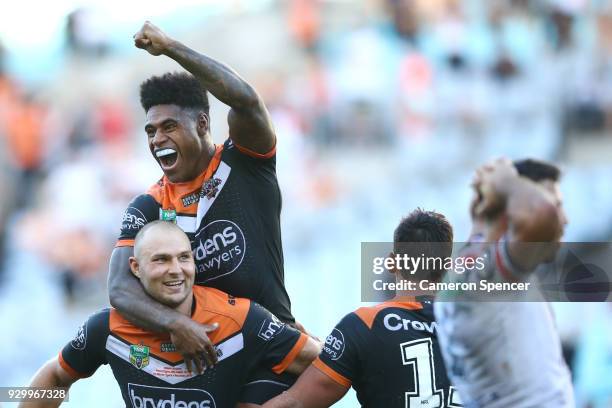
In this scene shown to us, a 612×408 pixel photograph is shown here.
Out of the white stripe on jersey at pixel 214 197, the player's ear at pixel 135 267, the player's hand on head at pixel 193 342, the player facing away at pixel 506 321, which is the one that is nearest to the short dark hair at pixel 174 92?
the white stripe on jersey at pixel 214 197

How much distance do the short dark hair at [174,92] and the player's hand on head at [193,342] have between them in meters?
1.17

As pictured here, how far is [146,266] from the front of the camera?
536cm

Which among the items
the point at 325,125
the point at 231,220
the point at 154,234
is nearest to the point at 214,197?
the point at 231,220

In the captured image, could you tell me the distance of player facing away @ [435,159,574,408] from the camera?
159 inches

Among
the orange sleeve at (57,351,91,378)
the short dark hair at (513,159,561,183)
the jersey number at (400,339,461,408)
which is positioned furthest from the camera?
the orange sleeve at (57,351,91,378)

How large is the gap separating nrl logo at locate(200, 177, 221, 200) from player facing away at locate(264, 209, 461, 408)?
973 mm

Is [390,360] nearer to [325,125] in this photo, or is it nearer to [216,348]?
[216,348]

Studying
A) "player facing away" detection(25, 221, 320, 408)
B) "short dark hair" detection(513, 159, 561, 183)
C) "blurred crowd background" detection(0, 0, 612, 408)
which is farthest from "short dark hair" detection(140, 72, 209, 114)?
"blurred crowd background" detection(0, 0, 612, 408)

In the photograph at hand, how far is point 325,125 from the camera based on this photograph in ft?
42.0

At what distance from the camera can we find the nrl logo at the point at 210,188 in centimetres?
563

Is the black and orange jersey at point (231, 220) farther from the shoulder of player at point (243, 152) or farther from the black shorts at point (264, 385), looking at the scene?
the black shorts at point (264, 385)

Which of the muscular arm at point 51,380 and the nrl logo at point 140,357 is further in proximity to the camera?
the muscular arm at point 51,380

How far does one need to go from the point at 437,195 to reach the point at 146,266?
7.39m

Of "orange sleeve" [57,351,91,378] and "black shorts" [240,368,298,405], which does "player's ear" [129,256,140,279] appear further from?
"black shorts" [240,368,298,405]
